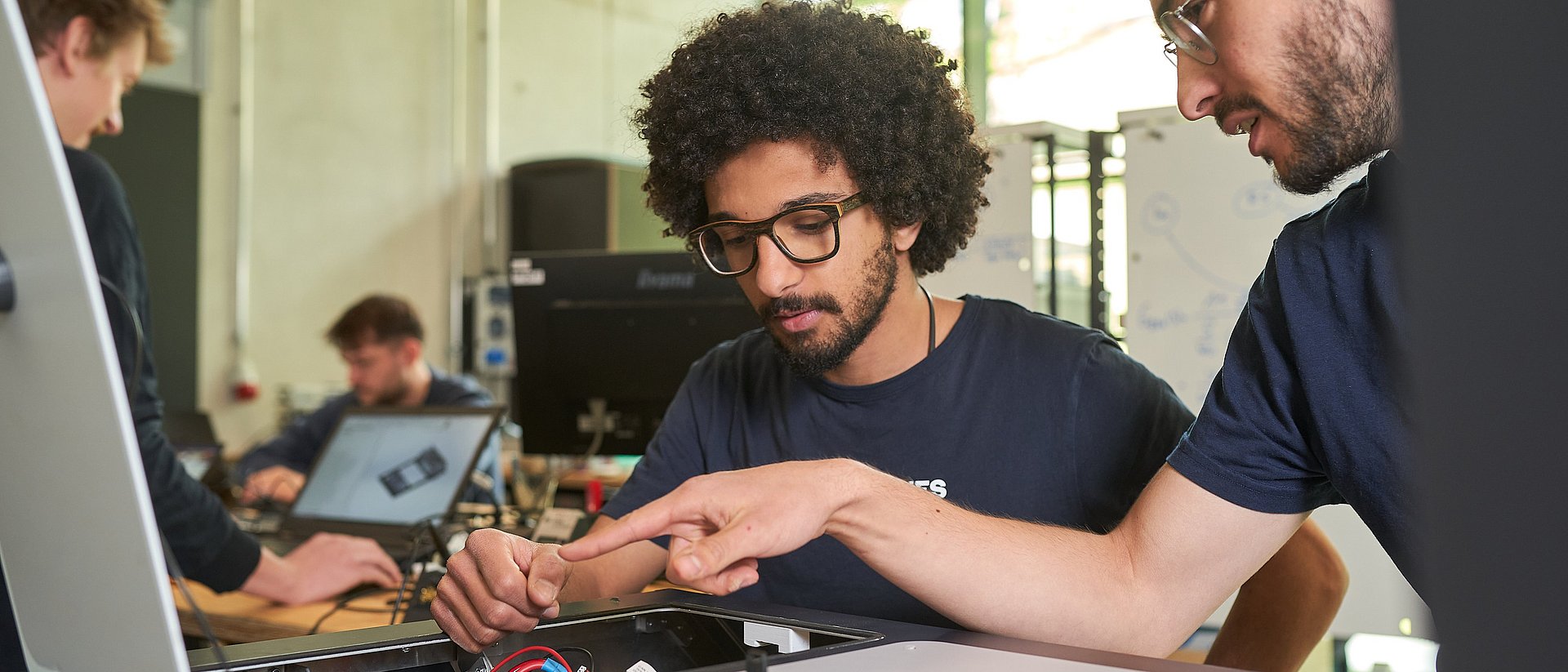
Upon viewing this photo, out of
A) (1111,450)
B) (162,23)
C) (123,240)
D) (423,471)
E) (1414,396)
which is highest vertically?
(162,23)

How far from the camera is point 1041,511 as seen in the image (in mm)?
1206

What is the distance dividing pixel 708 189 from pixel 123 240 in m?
0.74

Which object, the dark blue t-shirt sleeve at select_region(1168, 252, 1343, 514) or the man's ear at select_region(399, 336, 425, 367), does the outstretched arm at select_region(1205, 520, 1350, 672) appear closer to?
the dark blue t-shirt sleeve at select_region(1168, 252, 1343, 514)

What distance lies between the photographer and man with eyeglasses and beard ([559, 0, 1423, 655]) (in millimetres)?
780

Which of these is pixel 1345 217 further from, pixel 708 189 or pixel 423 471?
pixel 423 471

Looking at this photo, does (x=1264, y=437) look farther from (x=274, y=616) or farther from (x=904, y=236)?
(x=274, y=616)

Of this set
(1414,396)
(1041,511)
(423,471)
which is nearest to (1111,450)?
(1041,511)

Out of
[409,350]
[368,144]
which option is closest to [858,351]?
[409,350]

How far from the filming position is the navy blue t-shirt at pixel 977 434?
1.20 m

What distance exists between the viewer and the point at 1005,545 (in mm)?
890

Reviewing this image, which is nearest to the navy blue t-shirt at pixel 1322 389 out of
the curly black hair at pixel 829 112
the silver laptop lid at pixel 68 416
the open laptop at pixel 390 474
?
the curly black hair at pixel 829 112

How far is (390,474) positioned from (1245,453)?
166 cm

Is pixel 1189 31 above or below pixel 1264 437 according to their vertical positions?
above

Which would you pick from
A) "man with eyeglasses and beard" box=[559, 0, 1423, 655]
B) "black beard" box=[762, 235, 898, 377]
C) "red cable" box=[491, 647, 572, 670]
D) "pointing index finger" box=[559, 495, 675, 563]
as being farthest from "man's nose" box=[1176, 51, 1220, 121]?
"red cable" box=[491, 647, 572, 670]
